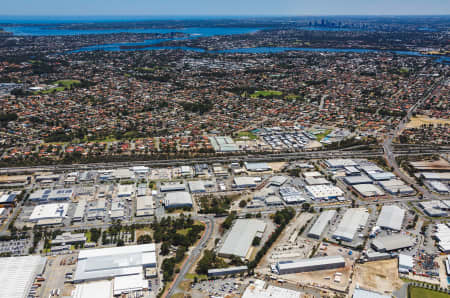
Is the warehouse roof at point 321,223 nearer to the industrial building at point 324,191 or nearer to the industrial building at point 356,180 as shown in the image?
the industrial building at point 324,191

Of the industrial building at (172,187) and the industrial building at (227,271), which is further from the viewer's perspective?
the industrial building at (172,187)

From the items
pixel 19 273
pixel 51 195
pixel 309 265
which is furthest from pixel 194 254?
pixel 51 195

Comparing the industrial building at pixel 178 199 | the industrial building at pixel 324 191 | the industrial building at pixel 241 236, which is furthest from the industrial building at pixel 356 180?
the industrial building at pixel 178 199

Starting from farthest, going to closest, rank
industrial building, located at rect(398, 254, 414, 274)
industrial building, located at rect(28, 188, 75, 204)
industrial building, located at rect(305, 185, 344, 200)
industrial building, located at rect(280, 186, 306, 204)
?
industrial building, located at rect(305, 185, 344, 200), industrial building, located at rect(280, 186, 306, 204), industrial building, located at rect(28, 188, 75, 204), industrial building, located at rect(398, 254, 414, 274)

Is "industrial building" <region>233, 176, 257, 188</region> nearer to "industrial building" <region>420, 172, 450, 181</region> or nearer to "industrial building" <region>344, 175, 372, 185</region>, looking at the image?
"industrial building" <region>344, 175, 372, 185</region>

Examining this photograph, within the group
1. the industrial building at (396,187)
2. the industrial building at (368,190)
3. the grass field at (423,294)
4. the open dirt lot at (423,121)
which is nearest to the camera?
the grass field at (423,294)

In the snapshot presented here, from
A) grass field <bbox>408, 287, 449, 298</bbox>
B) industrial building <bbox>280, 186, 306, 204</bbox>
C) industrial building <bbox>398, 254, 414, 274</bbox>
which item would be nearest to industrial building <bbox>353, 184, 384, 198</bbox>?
industrial building <bbox>280, 186, 306, 204</bbox>

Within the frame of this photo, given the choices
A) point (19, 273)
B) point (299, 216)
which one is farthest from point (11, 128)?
point (299, 216)
